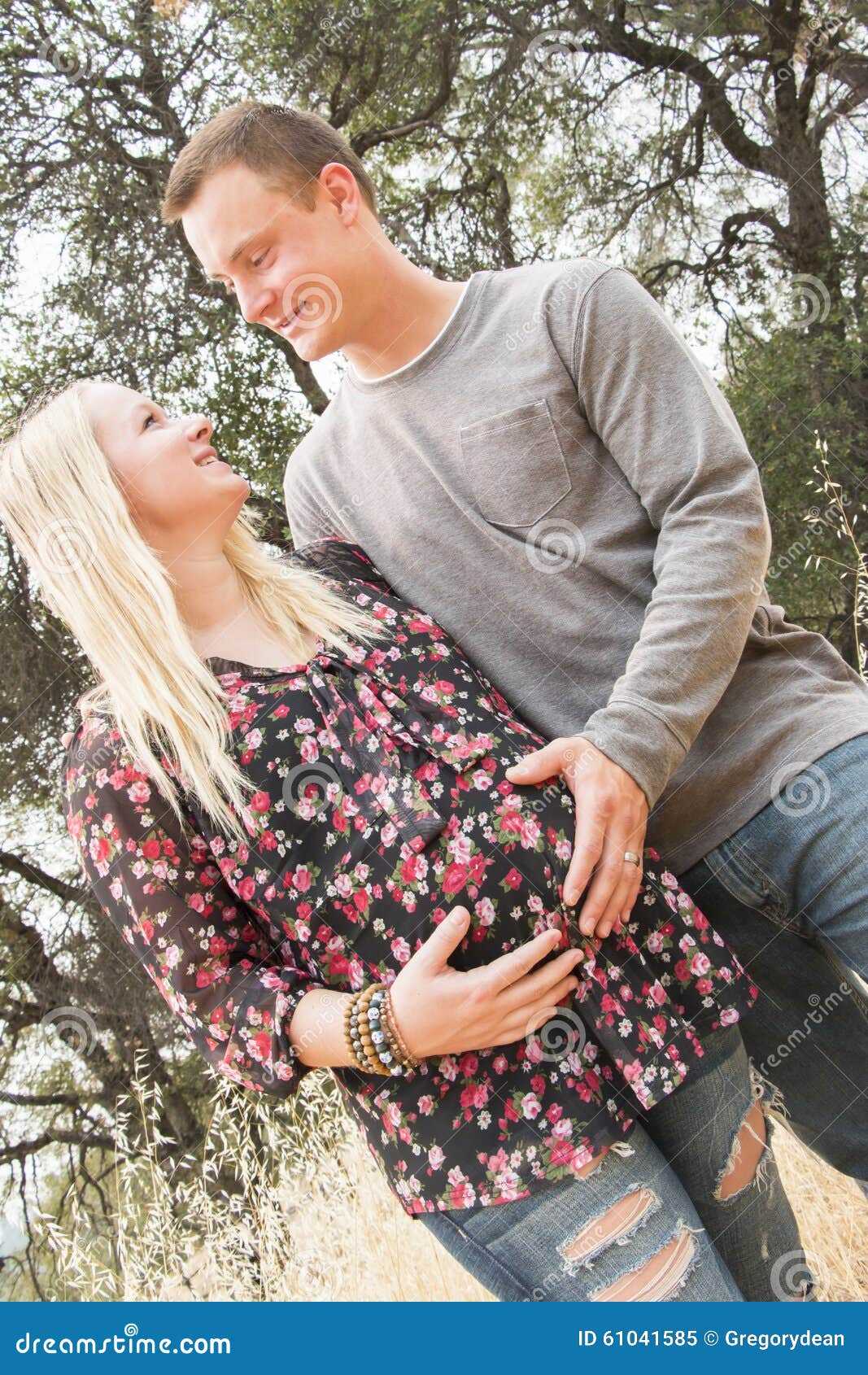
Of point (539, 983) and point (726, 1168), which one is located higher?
point (539, 983)

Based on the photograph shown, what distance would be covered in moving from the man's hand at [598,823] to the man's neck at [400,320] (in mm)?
711

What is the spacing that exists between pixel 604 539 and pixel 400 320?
481 millimetres

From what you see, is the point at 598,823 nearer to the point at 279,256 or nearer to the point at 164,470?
the point at 164,470

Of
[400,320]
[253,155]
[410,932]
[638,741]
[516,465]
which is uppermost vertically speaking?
[253,155]

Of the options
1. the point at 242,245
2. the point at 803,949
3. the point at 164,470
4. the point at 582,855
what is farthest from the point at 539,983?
the point at 242,245

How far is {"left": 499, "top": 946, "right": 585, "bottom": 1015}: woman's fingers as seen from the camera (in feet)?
3.61

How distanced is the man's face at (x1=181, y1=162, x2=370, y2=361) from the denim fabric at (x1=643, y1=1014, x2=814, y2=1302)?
113 cm

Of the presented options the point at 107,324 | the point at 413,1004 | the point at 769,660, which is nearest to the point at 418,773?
the point at 413,1004

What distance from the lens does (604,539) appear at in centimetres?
147

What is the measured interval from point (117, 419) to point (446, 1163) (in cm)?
102

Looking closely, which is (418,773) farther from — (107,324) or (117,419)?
(107,324)

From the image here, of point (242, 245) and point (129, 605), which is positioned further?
point (242, 245)

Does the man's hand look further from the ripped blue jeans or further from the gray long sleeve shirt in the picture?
the ripped blue jeans

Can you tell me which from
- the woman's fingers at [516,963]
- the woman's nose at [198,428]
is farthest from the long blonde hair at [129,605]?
the woman's fingers at [516,963]
